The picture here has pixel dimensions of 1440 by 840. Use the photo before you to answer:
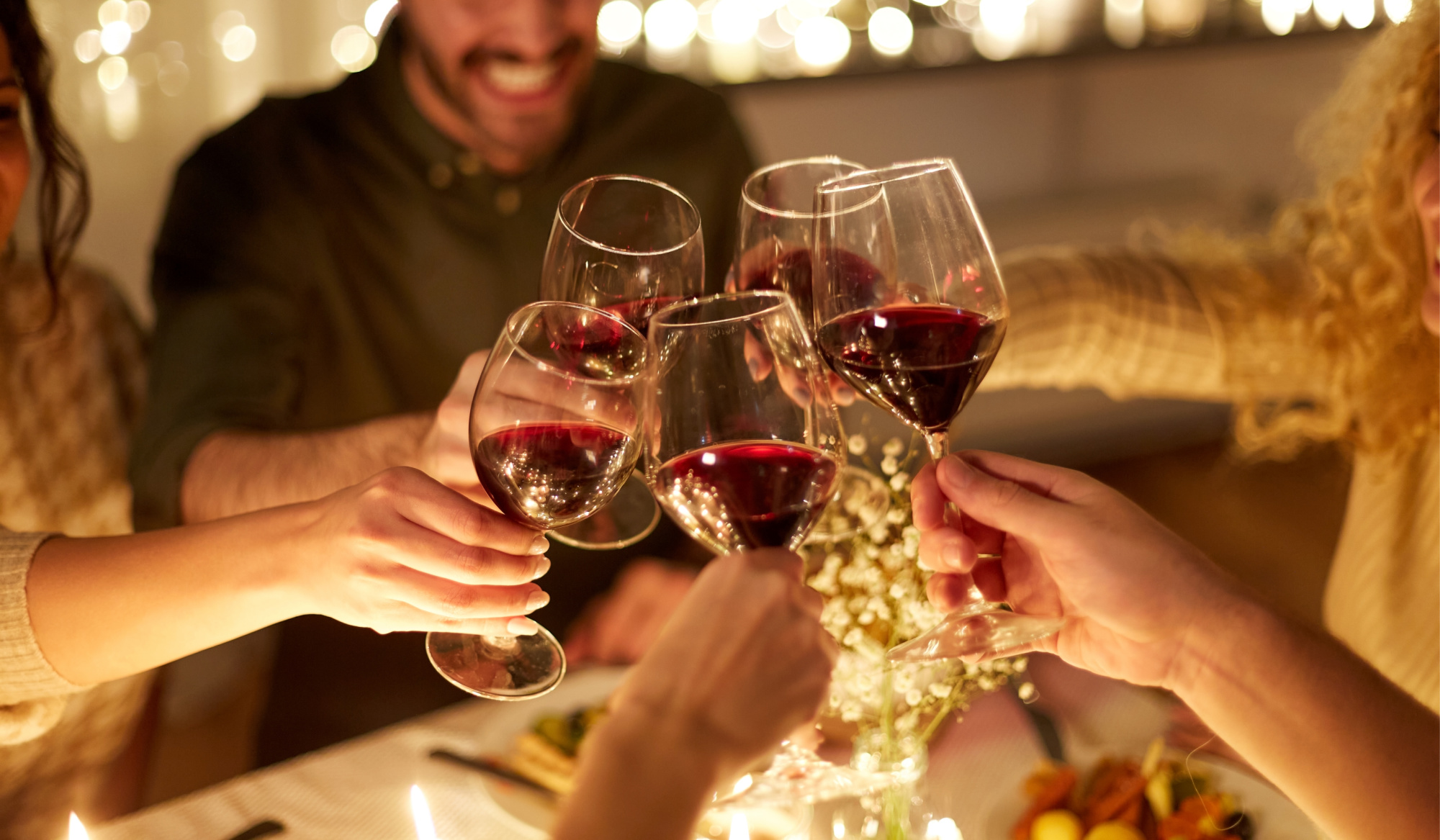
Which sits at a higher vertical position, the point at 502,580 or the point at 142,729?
the point at 502,580

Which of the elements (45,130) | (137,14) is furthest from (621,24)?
(45,130)

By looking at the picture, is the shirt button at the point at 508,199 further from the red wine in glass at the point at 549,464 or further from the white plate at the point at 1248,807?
the white plate at the point at 1248,807

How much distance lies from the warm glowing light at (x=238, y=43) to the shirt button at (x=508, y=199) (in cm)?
124

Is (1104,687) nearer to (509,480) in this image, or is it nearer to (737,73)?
(509,480)

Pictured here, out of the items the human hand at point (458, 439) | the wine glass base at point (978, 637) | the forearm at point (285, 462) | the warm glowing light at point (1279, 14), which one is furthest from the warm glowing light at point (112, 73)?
the warm glowing light at point (1279, 14)

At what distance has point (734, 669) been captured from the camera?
62 cm

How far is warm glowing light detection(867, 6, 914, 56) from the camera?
135 inches

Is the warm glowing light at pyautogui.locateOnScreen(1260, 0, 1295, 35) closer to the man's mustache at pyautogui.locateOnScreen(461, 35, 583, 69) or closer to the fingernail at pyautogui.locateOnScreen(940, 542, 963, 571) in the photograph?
the man's mustache at pyautogui.locateOnScreen(461, 35, 583, 69)

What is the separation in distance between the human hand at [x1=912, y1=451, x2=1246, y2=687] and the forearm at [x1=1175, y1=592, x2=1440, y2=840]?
3 cm

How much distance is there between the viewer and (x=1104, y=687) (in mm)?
1152

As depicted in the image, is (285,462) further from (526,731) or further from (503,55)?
(503,55)

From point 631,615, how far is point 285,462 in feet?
1.77

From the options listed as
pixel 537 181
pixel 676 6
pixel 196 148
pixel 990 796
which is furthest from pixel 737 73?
pixel 990 796

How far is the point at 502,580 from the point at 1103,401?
3.16 metres
